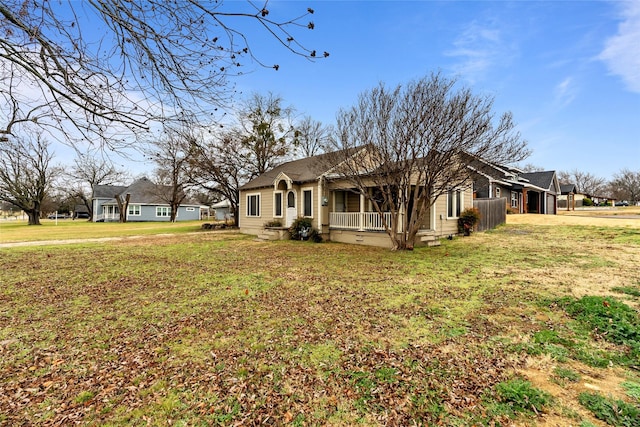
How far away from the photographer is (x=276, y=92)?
26.9 metres

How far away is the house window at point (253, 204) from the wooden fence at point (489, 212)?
13.3 metres

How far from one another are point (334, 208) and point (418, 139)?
6686 millimetres

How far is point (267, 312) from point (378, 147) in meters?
7.60

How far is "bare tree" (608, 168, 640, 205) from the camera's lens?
5756cm

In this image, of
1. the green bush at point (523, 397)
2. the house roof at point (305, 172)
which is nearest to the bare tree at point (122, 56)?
the green bush at point (523, 397)

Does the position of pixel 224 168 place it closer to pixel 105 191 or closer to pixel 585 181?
pixel 105 191

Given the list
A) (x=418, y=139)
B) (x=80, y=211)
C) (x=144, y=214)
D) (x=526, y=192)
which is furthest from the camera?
(x=80, y=211)

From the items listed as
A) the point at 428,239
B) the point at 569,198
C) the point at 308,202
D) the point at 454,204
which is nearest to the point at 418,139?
the point at 428,239

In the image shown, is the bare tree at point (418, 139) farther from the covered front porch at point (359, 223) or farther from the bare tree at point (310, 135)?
the bare tree at point (310, 135)

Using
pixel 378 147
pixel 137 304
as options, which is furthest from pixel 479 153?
pixel 137 304

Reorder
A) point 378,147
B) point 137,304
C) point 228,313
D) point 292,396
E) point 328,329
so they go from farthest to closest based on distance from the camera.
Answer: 1. point 378,147
2. point 137,304
3. point 228,313
4. point 328,329
5. point 292,396

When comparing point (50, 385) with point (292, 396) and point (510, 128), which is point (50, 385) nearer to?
point (292, 396)

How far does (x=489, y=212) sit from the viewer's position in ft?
57.9

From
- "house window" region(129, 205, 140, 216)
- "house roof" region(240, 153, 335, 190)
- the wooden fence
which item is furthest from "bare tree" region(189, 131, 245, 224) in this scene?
"house window" region(129, 205, 140, 216)
